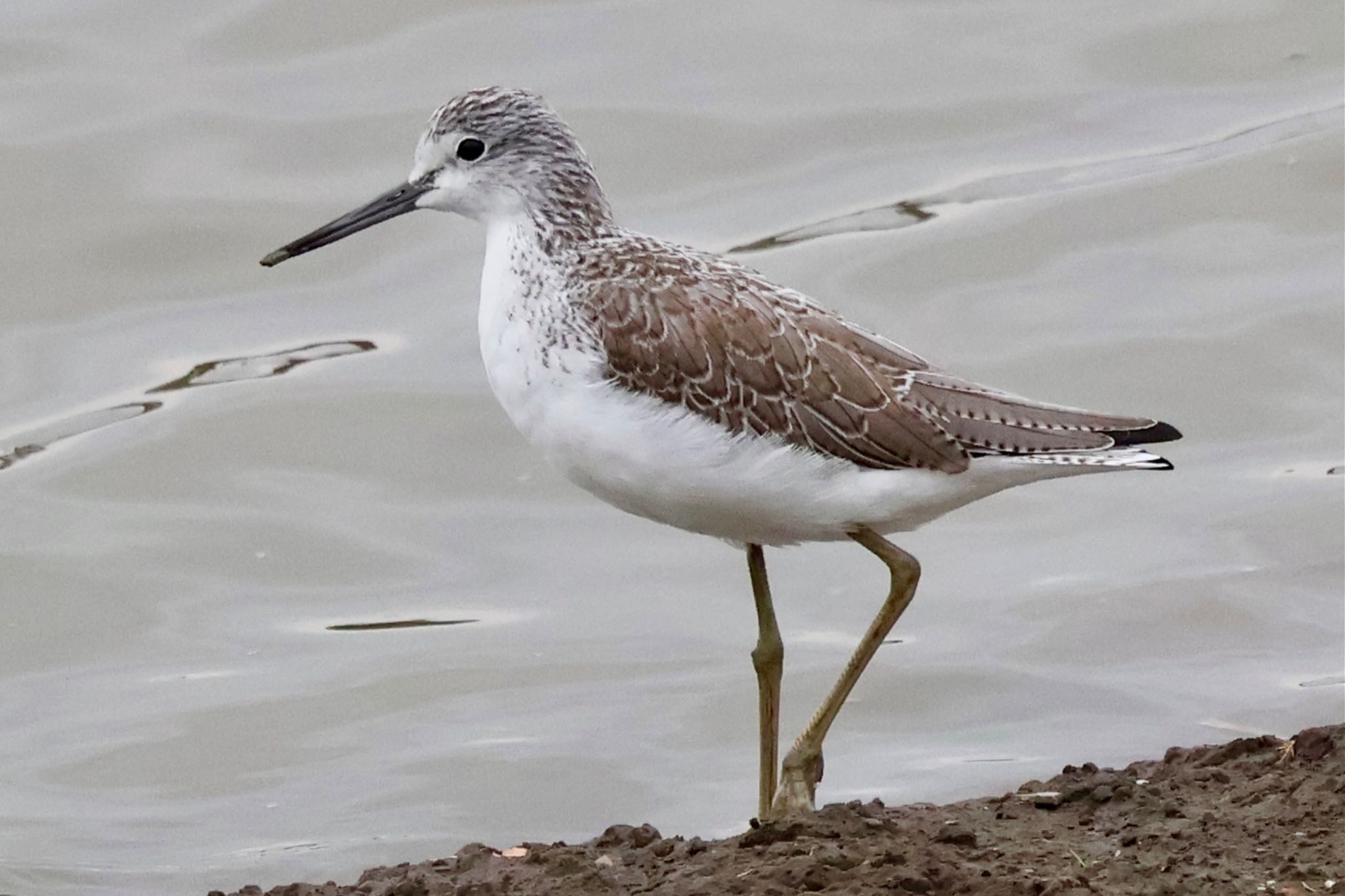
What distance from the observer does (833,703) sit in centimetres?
638

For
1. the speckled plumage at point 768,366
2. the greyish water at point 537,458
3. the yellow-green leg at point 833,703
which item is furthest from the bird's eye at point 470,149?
the greyish water at point 537,458

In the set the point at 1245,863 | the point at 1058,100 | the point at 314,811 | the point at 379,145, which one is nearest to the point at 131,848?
the point at 314,811

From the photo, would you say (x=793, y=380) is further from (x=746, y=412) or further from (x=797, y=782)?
(x=797, y=782)

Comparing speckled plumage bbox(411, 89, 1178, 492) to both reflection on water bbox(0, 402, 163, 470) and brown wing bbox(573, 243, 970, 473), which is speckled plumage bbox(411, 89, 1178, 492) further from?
reflection on water bbox(0, 402, 163, 470)

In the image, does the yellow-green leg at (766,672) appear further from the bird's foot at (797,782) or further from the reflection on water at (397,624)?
the reflection on water at (397,624)

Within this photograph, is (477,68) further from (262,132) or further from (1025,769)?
(1025,769)

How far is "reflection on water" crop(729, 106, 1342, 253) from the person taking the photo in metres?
12.1

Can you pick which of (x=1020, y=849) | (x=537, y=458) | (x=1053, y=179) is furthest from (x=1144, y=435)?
(x=1053, y=179)

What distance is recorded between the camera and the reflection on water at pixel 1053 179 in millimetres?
12148

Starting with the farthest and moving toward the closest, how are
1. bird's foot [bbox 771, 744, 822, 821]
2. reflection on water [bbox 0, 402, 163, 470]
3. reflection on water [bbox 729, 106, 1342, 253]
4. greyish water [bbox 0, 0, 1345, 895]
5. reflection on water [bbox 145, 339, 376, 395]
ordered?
reflection on water [bbox 729, 106, 1342, 253]
reflection on water [bbox 145, 339, 376, 395]
reflection on water [bbox 0, 402, 163, 470]
greyish water [bbox 0, 0, 1345, 895]
bird's foot [bbox 771, 744, 822, 821]

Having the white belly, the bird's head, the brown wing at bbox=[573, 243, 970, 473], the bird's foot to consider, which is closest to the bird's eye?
the bird's head

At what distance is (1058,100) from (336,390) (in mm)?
5267

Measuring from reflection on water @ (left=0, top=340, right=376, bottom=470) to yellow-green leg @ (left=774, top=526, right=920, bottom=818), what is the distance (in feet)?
17.8

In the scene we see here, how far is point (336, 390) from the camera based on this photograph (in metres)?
11.0
